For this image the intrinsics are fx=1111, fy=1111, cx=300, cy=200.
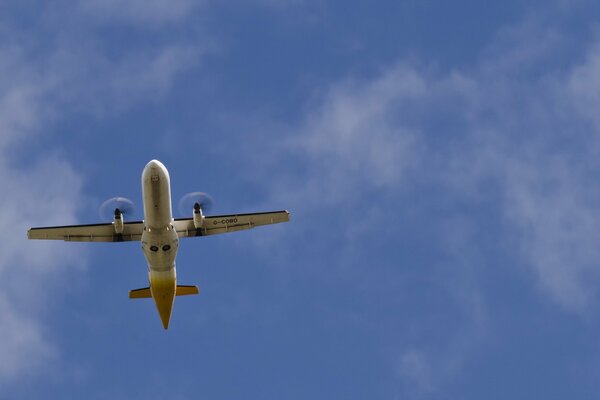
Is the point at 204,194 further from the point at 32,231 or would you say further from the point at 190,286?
the point at 32,231

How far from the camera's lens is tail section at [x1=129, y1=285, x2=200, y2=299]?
66062 millimetres

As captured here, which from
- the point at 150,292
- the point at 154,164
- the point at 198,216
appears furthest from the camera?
the point at 150,292

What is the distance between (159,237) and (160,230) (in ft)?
1.67

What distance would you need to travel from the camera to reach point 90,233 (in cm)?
6550

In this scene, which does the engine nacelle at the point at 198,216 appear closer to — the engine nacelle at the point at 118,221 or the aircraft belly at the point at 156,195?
the aircraft belly at the point at 156,195

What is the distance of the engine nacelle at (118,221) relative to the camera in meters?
63.6

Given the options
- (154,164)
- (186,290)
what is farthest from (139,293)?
(154,164)

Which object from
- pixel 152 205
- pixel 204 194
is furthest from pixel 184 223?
pixel 152 205

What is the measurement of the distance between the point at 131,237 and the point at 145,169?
889 centimetres

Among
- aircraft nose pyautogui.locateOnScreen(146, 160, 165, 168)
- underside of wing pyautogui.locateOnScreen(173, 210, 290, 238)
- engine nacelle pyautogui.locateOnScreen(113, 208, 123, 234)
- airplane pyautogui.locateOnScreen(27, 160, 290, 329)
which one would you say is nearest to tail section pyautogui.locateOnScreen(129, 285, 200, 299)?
airplane pyautogui.locateOnScreen(27, 160, 290, 329)

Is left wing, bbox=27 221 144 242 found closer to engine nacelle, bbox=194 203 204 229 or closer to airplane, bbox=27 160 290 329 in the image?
airplane, bbox=27 160 290 329

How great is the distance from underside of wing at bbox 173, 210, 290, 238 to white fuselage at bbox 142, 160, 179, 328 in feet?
11.1

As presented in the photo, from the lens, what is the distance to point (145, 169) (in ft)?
189

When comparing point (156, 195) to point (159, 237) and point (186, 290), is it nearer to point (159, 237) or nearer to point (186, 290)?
point (159, 237)
